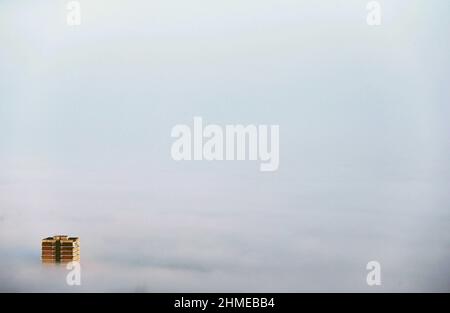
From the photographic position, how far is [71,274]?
4328mm

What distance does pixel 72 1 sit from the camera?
4.39 metres

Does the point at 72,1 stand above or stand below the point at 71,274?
above

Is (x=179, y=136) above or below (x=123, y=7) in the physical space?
below

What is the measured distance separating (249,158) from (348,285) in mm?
822

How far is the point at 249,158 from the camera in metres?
4.38

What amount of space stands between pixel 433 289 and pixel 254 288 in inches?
35.6

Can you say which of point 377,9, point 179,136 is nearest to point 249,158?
point 179,136

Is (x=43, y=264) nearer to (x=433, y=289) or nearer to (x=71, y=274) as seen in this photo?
(x=71, y=274)

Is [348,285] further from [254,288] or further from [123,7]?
[123,7]
